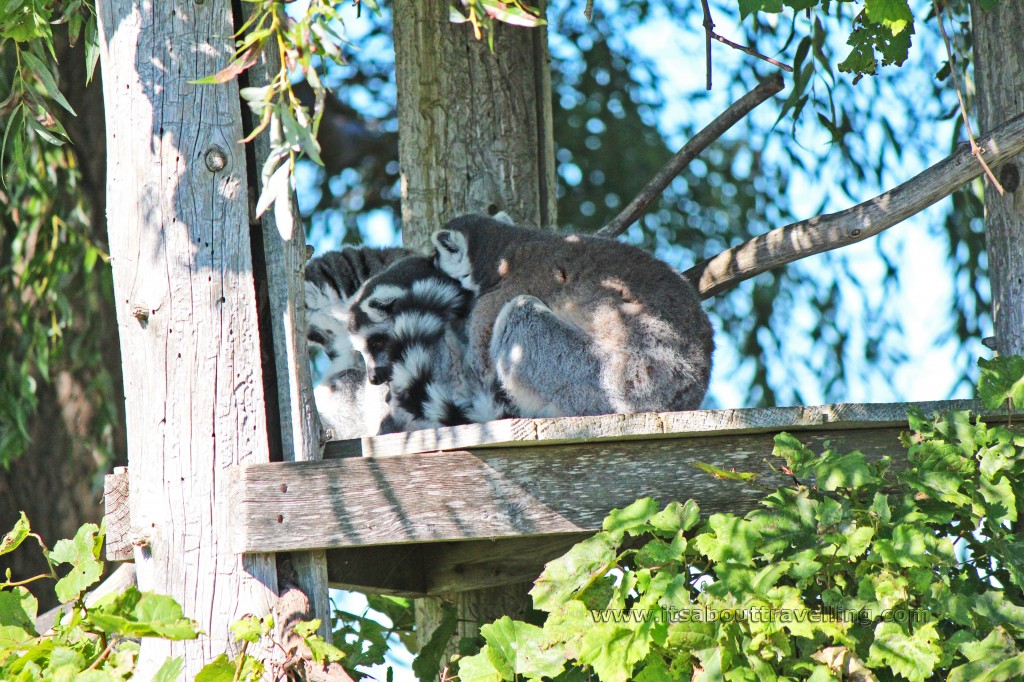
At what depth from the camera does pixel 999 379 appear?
113 inches

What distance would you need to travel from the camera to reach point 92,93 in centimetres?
629

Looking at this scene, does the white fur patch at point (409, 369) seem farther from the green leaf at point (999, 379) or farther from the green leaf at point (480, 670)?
the green leaf at point (999, 379)

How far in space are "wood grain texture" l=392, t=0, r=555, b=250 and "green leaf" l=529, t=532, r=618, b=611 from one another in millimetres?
1999

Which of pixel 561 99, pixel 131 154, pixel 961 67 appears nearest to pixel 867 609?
pixel 131 154

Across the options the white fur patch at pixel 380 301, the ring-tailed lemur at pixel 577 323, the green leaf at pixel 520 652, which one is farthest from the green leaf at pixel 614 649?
→ the white fur patch at pixel 380 301

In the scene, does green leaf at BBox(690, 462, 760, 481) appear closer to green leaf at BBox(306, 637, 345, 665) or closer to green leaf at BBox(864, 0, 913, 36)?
green leaf at BBox(306, 637, 345, 665)

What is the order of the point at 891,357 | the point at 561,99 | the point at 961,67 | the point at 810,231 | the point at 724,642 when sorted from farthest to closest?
the point at 561,99 → the point at 891,357 → the point at 961,67 → the point at 810,231 → the point at 724,642

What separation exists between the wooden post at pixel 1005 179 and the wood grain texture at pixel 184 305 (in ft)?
7.64

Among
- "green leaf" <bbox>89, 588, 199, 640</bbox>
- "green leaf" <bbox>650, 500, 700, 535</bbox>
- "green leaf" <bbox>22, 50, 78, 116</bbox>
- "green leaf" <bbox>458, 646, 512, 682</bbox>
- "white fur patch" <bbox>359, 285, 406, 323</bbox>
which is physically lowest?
"green leaf" <bbox>458, 646, 512, 682</bbox>

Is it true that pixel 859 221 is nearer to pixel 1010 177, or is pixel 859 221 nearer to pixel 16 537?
pixel 1010 177

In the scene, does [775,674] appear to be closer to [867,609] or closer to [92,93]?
[867,609]

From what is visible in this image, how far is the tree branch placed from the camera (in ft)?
10.7

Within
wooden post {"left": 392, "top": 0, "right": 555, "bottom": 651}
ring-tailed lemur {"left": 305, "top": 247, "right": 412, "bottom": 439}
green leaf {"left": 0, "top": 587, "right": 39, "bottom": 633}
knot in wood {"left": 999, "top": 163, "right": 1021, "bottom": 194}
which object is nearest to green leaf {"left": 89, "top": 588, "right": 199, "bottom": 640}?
green leaf {"left": 0, "top": 587, "right": 39, "bottom": 633}

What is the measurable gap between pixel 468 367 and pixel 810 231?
50.0 inches
